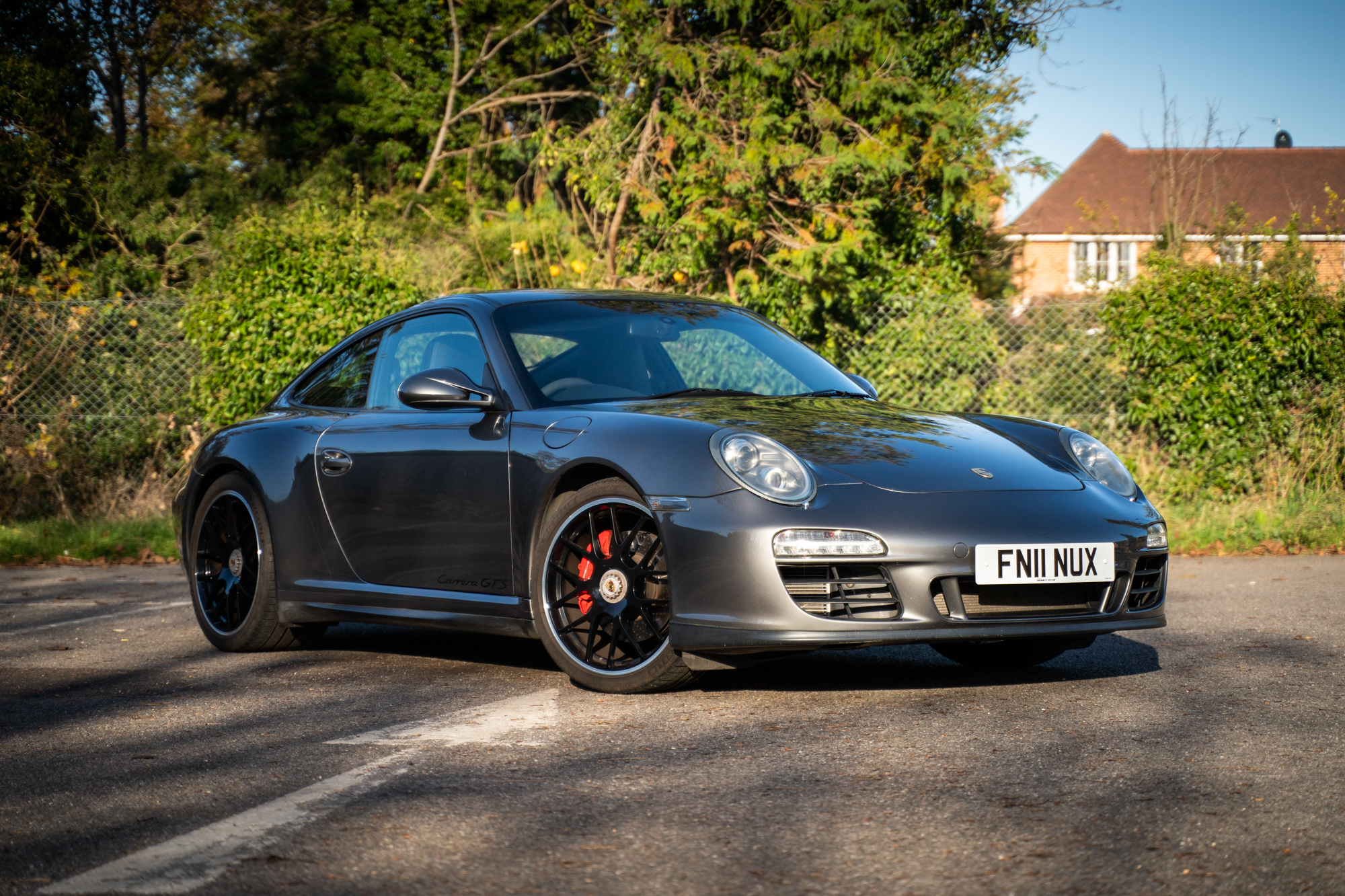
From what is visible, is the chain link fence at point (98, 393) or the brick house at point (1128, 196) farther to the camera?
the brick house at point (1128, 196)

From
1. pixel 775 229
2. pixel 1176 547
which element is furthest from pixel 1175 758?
pixel 775 229

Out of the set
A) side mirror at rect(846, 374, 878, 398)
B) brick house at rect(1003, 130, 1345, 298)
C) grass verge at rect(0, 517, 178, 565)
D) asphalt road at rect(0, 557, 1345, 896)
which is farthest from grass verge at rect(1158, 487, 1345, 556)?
brick house at rect(1003, 130, 1345, 298)

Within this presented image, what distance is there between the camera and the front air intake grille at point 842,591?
4215 millimetres

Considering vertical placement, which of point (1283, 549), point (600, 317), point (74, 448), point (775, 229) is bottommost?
point (1283, 549)

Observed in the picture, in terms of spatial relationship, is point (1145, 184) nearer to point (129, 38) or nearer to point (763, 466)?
point (129, 38)

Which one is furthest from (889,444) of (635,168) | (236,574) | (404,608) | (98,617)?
(635,168)

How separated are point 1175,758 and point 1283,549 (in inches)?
266

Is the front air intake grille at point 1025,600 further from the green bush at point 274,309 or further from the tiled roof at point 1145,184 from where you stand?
the tiled roof at point 1145,184

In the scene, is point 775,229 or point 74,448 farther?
point 775,229

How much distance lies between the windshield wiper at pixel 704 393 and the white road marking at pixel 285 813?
1.22 metres

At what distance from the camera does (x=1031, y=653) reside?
17.5 ft

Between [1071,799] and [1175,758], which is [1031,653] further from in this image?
[1071,799]

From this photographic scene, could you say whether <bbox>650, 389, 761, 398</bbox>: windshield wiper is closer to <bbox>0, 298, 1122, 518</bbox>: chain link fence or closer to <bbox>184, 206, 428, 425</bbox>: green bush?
<bbox>0, 298, 1122, 518</bbox>: chain link fence

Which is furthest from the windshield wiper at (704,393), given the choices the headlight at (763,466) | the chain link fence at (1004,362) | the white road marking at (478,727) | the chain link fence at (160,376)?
the chain link fence at (160,376)
